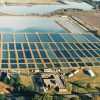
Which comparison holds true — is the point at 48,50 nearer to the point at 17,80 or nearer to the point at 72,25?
the point at 17,80

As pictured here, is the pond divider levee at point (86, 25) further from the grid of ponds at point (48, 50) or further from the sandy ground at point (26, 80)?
the sandy ground at point (26, 80)

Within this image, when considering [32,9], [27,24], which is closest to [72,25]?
[27,24]

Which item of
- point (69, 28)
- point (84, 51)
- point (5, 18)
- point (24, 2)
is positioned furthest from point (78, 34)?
point (24, 2)

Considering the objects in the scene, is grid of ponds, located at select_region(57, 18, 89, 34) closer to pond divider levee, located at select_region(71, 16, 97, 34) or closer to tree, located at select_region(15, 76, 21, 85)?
pond divider levee, located at select_region(71, 16, 97, 34)

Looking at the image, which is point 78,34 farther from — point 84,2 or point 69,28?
point 84,2

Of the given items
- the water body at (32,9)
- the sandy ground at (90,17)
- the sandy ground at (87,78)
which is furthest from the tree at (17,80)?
the water body at (32,9)

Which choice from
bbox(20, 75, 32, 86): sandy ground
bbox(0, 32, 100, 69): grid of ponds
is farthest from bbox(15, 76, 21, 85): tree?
bbox(0, 32, 100, 69): grid of ponds
